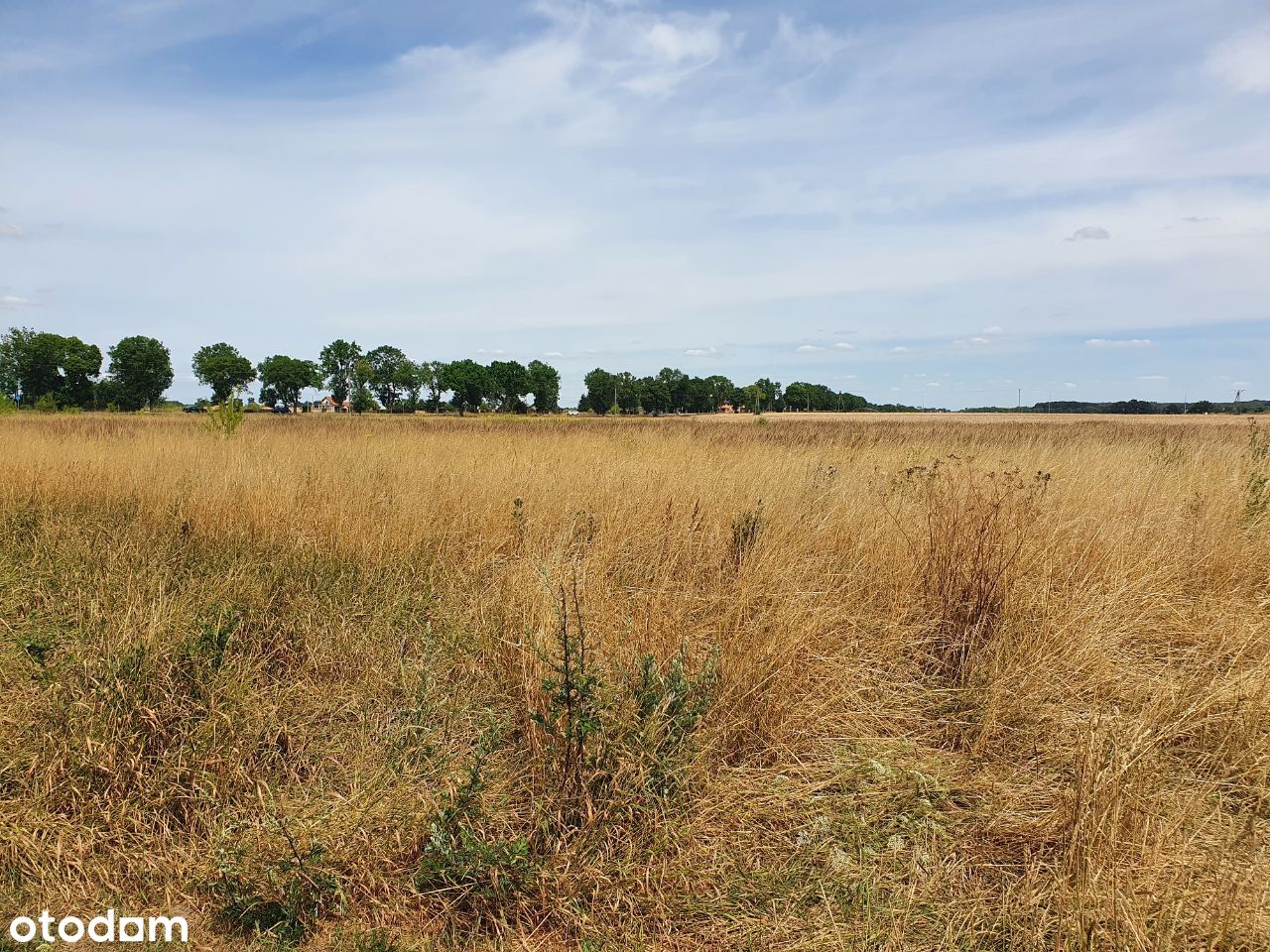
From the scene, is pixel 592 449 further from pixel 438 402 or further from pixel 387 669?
pixel 438 402

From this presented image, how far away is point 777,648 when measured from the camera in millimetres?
3127

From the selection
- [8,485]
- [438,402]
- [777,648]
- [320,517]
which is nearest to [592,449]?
[320,517]

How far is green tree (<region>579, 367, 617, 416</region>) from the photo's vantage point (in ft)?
441

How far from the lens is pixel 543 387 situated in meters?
132

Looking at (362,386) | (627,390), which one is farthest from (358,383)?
(627,390)

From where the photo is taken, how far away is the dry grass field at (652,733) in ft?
7.02

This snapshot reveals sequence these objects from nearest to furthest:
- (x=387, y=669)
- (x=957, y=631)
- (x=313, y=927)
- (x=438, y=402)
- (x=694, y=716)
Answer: (x=313, y=927), (x=694, y=716), (x=387, y=669), (x=957, y=631), (x=438, y=402)

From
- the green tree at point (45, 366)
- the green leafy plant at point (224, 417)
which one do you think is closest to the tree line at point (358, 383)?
the green tree at point (45, 366)

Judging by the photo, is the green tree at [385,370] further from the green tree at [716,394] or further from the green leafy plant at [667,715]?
the green leafy plant at [667,715]

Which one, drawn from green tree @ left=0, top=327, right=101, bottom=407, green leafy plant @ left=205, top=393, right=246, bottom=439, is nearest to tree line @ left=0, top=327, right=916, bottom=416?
green tree @ left=0, top=327, right=101, bottom=407

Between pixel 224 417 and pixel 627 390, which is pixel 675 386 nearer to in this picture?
pixel 627 390

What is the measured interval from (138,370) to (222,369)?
36.5 ft

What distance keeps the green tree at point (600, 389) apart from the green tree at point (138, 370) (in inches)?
2877

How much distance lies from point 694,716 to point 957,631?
74.2 inches
